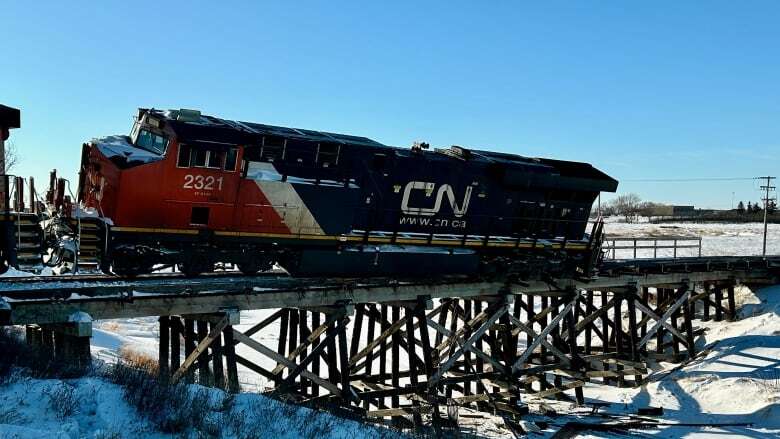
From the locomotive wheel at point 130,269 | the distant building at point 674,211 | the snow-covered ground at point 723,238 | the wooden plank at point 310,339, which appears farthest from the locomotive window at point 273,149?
the distant building at point 674,211

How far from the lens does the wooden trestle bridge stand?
9.97m

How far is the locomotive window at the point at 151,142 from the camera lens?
463 inches

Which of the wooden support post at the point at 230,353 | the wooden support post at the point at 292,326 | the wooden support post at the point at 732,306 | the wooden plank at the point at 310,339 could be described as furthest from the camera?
the wooden support post at the point at 732,306

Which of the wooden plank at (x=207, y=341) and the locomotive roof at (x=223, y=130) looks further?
the locomotive roof at (x=223, y=130)

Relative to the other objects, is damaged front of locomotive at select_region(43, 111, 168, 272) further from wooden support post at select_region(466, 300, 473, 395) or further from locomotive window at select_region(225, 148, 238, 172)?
wooden support post at select_region(466, 300, 473, 395)

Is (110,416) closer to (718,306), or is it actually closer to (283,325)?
(283,325)

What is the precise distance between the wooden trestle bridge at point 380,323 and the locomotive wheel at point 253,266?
22 centimetres

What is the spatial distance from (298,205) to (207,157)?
207cm

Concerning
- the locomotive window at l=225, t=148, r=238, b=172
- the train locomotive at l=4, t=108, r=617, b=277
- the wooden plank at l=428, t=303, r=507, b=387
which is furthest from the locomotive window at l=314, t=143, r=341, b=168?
the wooden plank at l=428, t=303, r=507, b=387

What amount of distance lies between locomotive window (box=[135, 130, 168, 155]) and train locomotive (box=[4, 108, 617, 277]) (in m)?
0.03

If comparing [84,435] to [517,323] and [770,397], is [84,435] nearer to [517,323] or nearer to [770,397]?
[517,323]

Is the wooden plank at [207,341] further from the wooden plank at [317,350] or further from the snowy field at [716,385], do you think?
the snowy field at [716,385]

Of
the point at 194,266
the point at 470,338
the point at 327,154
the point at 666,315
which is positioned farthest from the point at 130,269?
the point at 666,315

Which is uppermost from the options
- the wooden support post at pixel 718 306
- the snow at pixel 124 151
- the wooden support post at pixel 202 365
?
the snow at pixel 124 151
